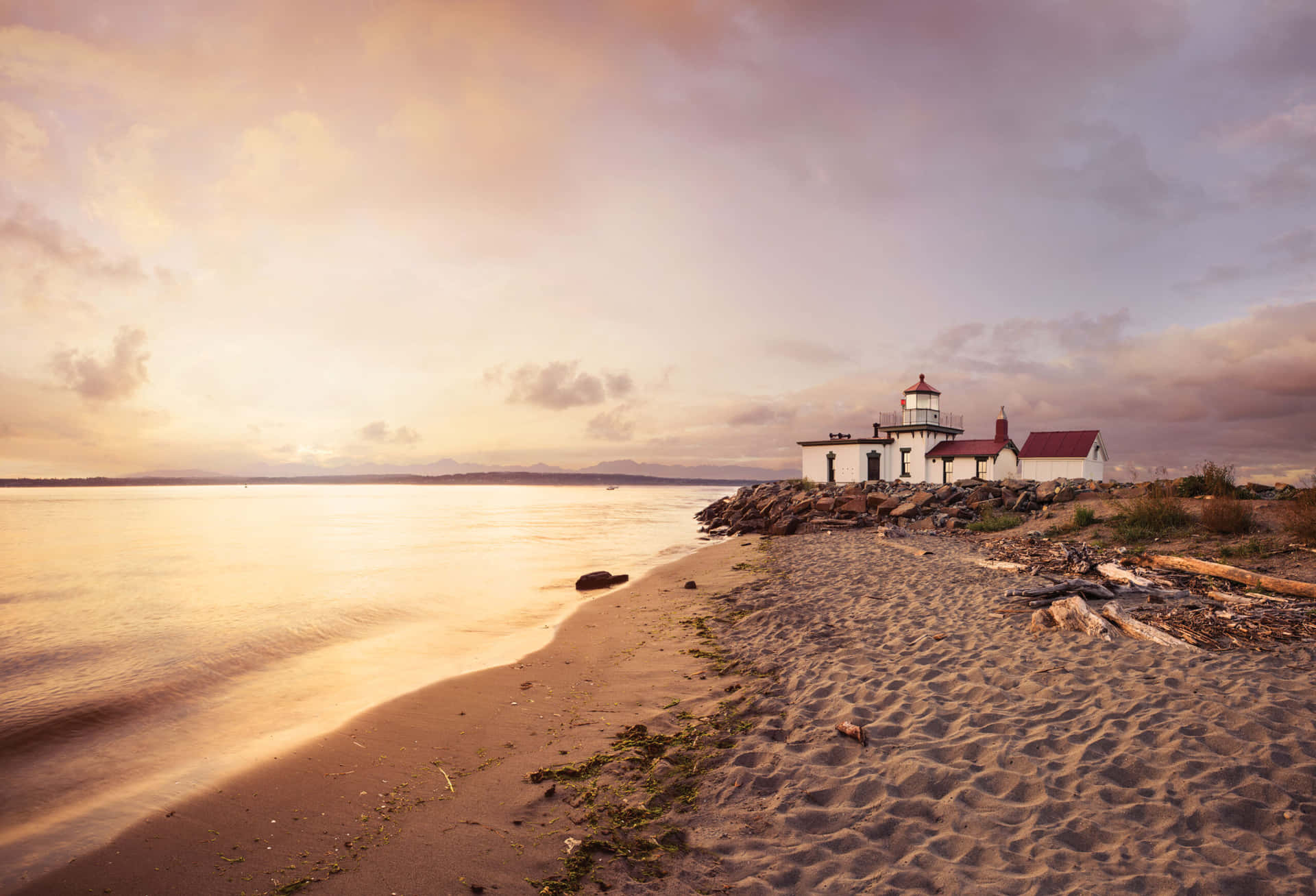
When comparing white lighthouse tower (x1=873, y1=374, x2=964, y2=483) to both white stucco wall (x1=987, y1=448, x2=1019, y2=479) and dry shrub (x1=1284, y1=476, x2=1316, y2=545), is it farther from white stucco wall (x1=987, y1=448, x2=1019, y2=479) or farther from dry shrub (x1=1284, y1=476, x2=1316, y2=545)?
dry shrub (x1=1284, y1=476, x2=1316, y2=545)

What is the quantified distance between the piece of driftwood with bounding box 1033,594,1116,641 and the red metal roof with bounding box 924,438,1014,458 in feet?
133

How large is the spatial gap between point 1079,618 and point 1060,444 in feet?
136

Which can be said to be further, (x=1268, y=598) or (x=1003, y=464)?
→ (x=1003, y=464)

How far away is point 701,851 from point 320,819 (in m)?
2.97

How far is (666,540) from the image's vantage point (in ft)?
93.0

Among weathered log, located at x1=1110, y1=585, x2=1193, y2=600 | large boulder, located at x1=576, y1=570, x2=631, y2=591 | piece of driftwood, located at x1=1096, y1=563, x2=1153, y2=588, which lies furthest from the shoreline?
piece of driftwood, located at x1=1096, y1=563, x2=1153, y2=588

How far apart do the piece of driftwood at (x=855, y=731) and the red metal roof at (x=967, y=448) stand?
44.8 metres

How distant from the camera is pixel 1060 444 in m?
42.1

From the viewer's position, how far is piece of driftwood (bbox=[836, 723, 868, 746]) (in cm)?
512

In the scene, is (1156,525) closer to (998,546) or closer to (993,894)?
(998,546)

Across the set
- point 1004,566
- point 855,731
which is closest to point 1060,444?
point 1004,566

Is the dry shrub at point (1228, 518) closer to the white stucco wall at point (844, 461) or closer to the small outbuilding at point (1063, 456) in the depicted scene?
the small outbuilding at point (1063, 456)

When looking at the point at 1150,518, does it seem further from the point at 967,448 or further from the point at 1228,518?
the point at 967,448

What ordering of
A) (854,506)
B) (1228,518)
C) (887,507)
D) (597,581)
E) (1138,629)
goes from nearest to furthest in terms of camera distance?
(1138,629) < (1228,518) < (597,581) < (887,507) < (854,506)
